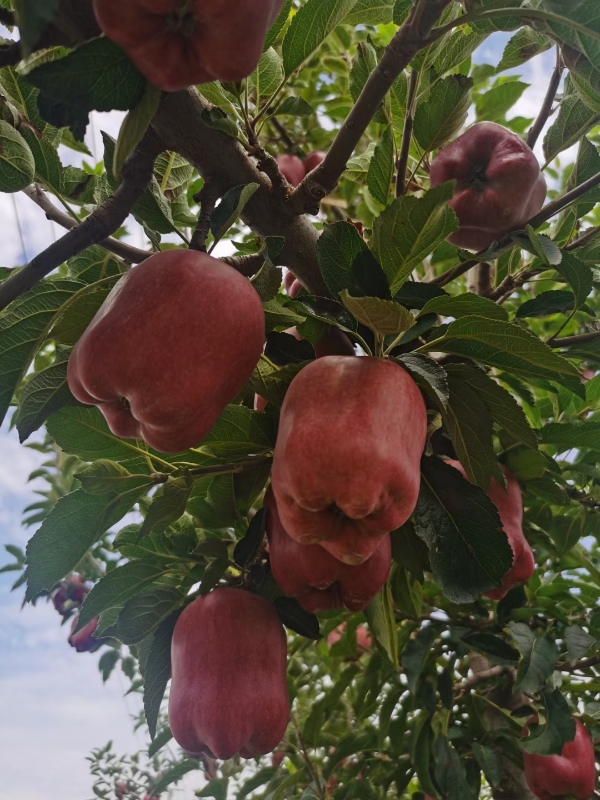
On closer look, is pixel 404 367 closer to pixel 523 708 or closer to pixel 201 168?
pixel 201 168

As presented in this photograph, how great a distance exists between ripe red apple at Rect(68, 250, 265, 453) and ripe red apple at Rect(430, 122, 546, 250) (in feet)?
1.21

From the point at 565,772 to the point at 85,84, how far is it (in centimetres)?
105

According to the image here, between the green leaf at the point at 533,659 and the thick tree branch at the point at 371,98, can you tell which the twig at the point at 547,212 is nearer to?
the thick tree branch at the point at 371,98

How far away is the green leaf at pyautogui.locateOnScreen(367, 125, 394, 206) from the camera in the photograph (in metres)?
0.73

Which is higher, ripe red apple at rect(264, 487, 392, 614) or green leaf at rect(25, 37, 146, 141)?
green leaf at rect(25, 37, 146, 141)

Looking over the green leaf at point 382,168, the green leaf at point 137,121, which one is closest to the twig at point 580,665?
→ the green leaf at point 382,168

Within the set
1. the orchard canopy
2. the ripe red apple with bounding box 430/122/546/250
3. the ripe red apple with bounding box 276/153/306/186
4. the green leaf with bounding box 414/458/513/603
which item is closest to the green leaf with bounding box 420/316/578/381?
the orchard canopy

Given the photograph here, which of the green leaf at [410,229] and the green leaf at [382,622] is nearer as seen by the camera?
the green leaf at [410,229]

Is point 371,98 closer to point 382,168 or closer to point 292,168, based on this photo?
point 382,168

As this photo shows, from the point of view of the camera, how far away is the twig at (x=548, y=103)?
779 millimetres

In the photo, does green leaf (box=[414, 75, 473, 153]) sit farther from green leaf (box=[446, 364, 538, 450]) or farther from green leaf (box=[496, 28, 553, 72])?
green leaf (box=[446, 364, 538, 450])

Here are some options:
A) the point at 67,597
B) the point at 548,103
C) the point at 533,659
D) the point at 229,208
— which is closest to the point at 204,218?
the point at 229,208

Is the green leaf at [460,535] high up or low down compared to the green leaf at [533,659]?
up

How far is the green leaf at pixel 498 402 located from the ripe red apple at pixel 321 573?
156 mm
